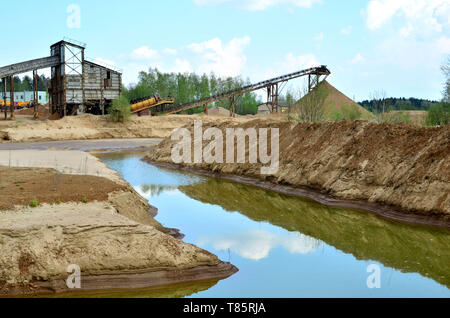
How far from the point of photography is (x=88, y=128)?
5453cm

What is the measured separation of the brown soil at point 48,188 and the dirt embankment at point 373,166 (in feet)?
30.2

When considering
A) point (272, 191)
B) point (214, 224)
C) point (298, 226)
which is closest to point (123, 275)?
point (214, 224)

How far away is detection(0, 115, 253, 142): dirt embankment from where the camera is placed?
1938 inches

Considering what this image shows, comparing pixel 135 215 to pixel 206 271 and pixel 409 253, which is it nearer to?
pixel 206 271

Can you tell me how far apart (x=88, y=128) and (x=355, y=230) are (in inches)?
1735

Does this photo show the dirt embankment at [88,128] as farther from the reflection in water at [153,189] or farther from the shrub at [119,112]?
the reflection in water at [153,189]

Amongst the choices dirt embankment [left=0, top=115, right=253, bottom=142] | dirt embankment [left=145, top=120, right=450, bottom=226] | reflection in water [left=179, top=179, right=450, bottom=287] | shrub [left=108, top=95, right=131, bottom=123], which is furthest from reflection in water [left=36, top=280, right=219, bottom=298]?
shrub [left=108, top=95, right=131, bottom=123]

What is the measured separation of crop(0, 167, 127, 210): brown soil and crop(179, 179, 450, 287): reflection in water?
5310 mm

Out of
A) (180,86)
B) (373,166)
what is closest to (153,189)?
(373,166)

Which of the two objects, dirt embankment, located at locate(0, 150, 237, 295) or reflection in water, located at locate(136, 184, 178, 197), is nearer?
dirt embankment, located at locate(0, 150, 237, 295)

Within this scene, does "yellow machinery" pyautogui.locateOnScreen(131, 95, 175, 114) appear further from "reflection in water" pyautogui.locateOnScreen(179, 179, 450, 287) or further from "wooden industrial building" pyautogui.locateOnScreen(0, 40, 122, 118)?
"reflection in water" pyautogui.locateOnScreen(179, 179, 450, 287)

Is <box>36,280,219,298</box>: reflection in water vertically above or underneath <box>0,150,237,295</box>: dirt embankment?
underneath

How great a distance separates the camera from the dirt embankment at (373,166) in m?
16.9

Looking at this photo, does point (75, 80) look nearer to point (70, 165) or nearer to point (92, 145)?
point (92, 145)
